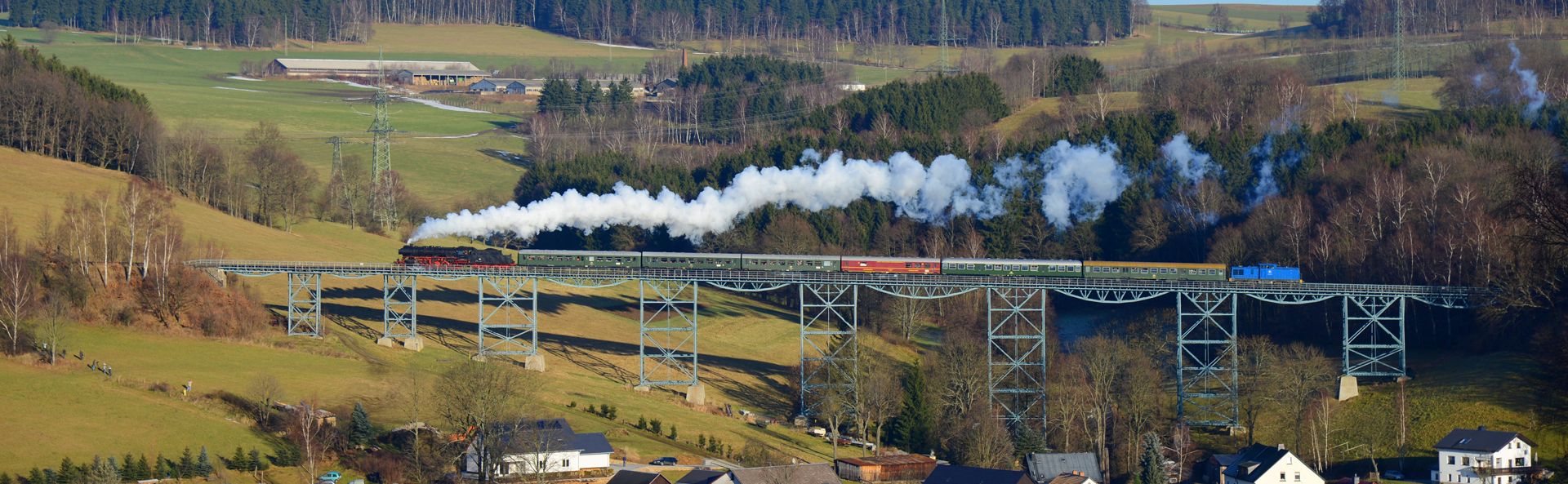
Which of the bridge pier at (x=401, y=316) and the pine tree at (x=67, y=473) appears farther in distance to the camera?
the bridge pier at (x=401, y=316)

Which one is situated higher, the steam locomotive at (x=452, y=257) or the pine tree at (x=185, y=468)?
the steam locomotive at (x=452, y=257)

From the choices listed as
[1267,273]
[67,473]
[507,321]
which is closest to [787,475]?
[67,473]

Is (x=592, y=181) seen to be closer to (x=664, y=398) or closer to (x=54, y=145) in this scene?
(x=54, y=145)

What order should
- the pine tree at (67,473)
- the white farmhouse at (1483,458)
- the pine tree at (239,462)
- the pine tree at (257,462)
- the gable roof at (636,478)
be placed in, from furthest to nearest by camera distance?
A: the white farmhouse at (1483,458), the pine tree at (257,462), the pine tree at (239,462), the gable roof at (636,478), the pine tree at (67,473)

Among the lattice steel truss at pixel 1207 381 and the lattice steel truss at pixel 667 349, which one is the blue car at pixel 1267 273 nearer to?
the lattice steel truss at pixel 1207 381

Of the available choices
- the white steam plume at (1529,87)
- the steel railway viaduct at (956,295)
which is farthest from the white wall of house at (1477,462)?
the white steam plume at (1529,87)

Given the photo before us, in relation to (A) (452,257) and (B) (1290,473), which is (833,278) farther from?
(B) (1290,473)

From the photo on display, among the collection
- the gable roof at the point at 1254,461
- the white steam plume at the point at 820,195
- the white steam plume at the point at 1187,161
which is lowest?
the gable roof at the point at 1254,461
